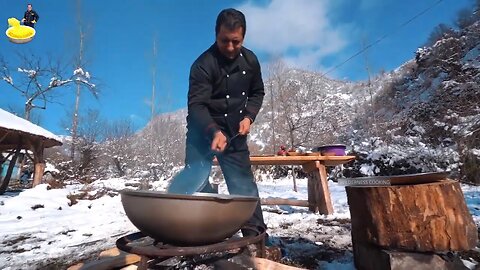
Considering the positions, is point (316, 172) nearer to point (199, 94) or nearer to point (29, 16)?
point (199, 94)

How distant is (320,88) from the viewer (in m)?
17.8

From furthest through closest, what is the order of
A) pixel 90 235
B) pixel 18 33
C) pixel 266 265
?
1. pixel 18 33
2. pixel 90 235
3. pixel 266 265

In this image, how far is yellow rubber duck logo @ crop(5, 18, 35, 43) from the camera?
463 centimetres

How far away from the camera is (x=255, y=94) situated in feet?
6.93

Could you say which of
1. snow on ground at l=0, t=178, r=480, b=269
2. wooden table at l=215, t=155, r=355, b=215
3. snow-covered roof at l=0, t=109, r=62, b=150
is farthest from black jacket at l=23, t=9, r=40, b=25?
wooden table at l=215, t=155, r=355, b=215

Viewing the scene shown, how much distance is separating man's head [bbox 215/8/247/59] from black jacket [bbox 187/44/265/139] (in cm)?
9

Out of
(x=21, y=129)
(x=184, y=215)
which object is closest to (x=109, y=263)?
(x=184, y=215)

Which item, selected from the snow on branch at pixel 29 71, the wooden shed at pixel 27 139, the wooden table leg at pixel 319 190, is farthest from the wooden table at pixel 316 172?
the snow on branch at pixel 29 71

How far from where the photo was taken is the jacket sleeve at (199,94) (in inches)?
69.0

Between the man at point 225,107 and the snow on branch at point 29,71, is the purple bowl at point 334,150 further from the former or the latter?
the snow on branch at point 29,71

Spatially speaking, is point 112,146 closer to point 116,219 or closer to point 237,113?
point 116,219

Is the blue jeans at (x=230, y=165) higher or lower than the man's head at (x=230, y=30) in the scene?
lower

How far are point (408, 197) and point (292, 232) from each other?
148cm

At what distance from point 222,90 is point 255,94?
11.9 inches
